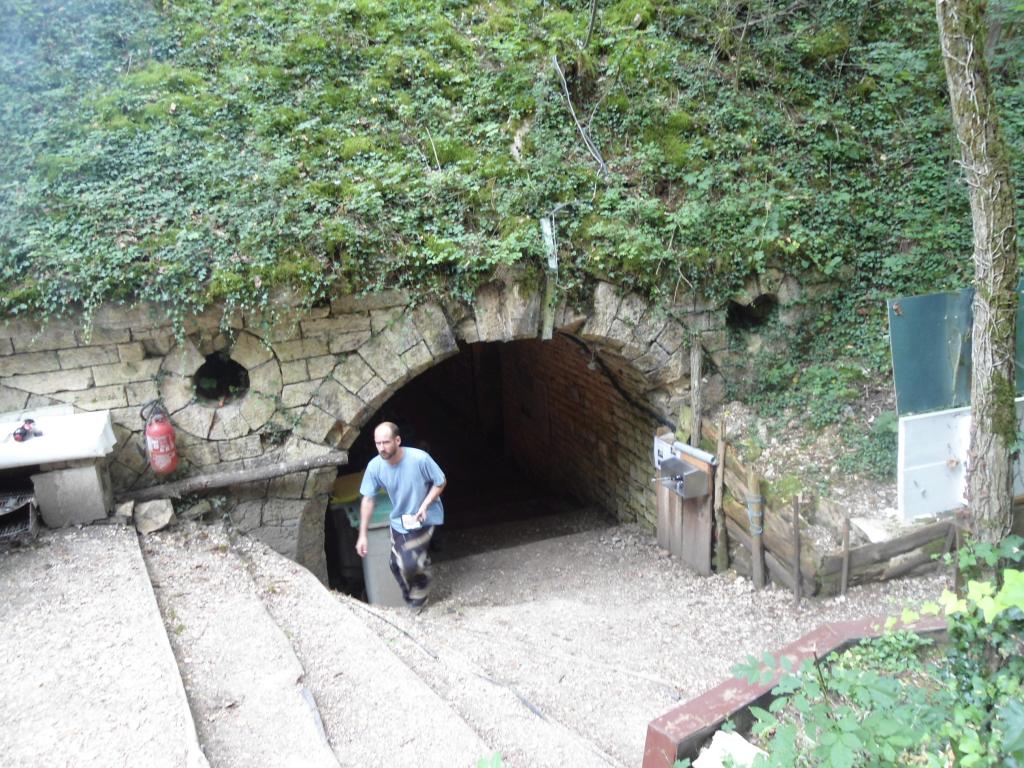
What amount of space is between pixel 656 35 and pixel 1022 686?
21.3 ft

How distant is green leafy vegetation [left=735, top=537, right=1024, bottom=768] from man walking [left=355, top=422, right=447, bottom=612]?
8.02 ft

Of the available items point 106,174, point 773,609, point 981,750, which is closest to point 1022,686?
point 981,750

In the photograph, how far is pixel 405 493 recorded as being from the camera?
4723mm

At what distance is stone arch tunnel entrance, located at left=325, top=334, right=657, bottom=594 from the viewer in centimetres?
683

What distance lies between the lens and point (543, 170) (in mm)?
5684

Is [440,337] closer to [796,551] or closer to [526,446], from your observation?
[796,551]

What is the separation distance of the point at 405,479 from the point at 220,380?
1.66 metres

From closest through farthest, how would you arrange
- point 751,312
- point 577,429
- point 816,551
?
point 816,551
point 751,312
point 577,429

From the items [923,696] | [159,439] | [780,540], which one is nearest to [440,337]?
[159,439]

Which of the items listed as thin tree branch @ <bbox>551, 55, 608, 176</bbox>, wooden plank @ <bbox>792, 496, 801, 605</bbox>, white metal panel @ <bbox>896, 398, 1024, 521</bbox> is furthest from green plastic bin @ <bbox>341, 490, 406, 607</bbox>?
white metal panel @ <bbox>896, 398, 1024, 521</bbox>

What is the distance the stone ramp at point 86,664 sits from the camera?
2.60 meters

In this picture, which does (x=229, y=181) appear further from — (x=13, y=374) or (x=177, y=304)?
(x=13, y=374)

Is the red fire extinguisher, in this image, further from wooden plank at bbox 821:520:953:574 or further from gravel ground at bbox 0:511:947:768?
wooden plank at bbox 821:520:953:574

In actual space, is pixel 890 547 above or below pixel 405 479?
below
